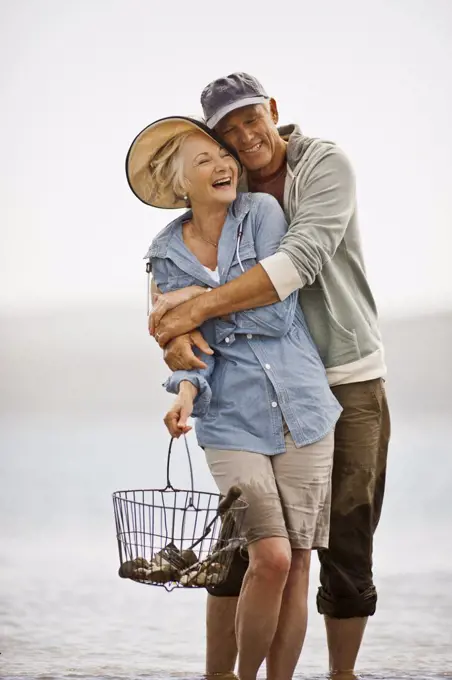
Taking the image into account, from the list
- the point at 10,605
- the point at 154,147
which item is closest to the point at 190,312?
the point at 154,147

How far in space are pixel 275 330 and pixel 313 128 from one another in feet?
10.8

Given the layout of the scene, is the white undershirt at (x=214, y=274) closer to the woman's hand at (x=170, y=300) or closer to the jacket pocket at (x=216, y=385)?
the woman's hand at (x=170, y=300)

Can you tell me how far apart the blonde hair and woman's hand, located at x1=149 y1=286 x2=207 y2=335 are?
0.25 m

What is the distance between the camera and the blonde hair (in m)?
2.72

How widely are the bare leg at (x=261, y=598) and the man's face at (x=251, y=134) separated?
3.09 ft

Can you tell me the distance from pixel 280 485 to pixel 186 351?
0.38 meters

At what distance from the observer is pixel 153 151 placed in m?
2.76

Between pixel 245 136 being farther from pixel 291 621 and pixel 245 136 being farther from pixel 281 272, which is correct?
pixel 291 621

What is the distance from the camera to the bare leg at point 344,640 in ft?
9.89

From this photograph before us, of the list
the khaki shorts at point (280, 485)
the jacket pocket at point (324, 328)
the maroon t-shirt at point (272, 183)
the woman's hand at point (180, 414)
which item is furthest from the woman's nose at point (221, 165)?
the khaki shorts at point (280, 485)

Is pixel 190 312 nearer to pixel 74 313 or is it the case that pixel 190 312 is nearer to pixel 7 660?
pixel 7 660

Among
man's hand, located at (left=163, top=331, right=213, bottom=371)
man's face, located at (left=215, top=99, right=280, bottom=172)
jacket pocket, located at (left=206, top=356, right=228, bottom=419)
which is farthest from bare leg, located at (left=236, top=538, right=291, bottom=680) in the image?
man's face, located at (left=215, top=99, right=280, bottom=172)

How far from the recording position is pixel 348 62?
5828 millimetres

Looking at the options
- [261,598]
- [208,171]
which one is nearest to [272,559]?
[261,598]
